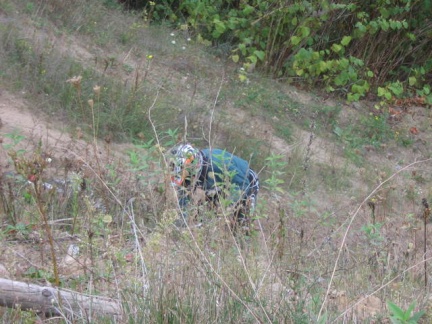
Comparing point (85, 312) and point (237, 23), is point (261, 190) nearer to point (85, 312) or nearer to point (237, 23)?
point (237, 23)

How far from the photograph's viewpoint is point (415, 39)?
12.3 metres

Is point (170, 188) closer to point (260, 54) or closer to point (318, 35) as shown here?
point (260, 54)

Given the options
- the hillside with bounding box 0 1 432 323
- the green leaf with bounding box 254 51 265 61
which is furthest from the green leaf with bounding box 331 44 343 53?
the green leaf with bounding box 254 51 265 61

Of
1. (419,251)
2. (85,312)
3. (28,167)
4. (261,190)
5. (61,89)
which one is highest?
(28,167)

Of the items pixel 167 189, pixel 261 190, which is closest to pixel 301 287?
pixel 167 189

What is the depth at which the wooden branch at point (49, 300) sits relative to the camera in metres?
2.99

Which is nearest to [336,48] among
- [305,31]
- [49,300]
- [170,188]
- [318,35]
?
[318,35]

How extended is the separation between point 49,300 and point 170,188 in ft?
2.69

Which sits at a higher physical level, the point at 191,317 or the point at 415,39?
the point at 191,317

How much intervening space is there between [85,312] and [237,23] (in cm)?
886

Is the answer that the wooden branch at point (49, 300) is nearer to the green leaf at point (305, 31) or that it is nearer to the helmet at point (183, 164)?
the helmet at point (183, 164)

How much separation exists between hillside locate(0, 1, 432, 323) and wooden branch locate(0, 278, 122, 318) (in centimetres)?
5

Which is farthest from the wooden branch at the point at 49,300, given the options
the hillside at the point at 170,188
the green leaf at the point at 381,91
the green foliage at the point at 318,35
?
the green leaf at the point at 381,91

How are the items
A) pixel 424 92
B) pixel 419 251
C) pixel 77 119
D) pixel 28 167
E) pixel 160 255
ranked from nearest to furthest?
pixel 28 167, pixel 160 255, pixel 419 251, pixel 77 119, pixel 424 92
